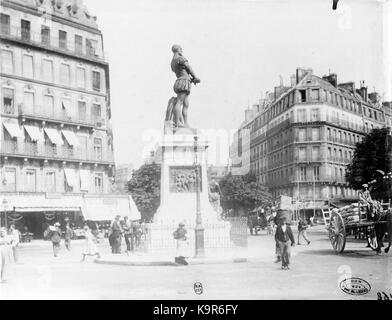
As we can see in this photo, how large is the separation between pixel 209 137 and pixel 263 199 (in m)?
18.4

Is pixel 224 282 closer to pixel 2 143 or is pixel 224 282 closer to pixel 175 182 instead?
pixel 175 182

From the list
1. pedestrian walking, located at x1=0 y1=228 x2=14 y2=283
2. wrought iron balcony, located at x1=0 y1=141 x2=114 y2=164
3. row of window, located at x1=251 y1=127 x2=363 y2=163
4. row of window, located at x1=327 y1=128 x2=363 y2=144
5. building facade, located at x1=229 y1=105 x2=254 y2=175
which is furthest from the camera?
wrought iron balcony, located at x1=0 y1=141 x2=114 y2=164

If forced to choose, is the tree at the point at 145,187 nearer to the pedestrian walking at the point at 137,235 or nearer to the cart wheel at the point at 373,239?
the pedestrian walking at the point at 137,235

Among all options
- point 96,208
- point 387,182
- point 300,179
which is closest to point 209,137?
point 387,182

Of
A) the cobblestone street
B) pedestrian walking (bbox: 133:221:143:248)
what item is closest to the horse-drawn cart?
the cobblestone street

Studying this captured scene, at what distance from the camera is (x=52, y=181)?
1114 inches

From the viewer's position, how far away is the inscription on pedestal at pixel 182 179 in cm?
1948

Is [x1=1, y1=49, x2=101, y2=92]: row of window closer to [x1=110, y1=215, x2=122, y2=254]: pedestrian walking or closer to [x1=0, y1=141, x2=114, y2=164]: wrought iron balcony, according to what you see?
[x1=0, y1=141, x2=114, y2=164]: wrought iron balcony

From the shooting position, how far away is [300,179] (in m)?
33.5

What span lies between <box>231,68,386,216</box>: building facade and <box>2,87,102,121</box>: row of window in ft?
32.6

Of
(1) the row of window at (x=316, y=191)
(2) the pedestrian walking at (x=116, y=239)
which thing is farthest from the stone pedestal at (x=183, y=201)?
(1) the row of window at (x=316, y=191)

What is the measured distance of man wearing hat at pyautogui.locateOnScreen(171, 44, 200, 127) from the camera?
1962 centimetres

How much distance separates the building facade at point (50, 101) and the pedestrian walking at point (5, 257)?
11.9 m

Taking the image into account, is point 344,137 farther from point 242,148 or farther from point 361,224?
point 361,224
